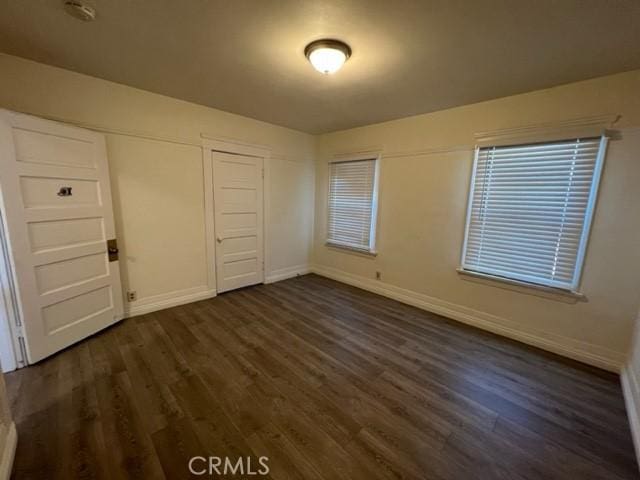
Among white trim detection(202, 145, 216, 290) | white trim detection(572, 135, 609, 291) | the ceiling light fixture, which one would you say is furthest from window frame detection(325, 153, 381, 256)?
white trim detection(572, 135, 609, 291)

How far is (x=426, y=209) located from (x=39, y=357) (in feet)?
13.8

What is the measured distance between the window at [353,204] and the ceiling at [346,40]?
53.1 inches

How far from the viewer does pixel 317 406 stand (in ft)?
5.84

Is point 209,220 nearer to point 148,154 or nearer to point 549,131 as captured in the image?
point 148,154

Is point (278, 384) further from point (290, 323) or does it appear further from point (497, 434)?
point (497, 434)

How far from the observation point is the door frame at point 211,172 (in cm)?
334

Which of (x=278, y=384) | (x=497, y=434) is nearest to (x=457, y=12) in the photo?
(x=497, y=434)

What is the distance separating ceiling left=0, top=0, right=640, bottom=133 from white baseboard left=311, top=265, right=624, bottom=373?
2.40 metres

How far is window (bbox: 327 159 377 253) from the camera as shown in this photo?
3953 mm

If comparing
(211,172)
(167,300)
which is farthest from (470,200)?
(167,300)

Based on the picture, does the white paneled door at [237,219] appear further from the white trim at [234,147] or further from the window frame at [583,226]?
the window frame at [583,226]

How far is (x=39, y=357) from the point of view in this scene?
213cm

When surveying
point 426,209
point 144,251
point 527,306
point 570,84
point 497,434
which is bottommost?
point 497,434

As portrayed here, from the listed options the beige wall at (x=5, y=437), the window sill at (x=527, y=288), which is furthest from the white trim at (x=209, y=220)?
the window sill at (x=527, y=288)
